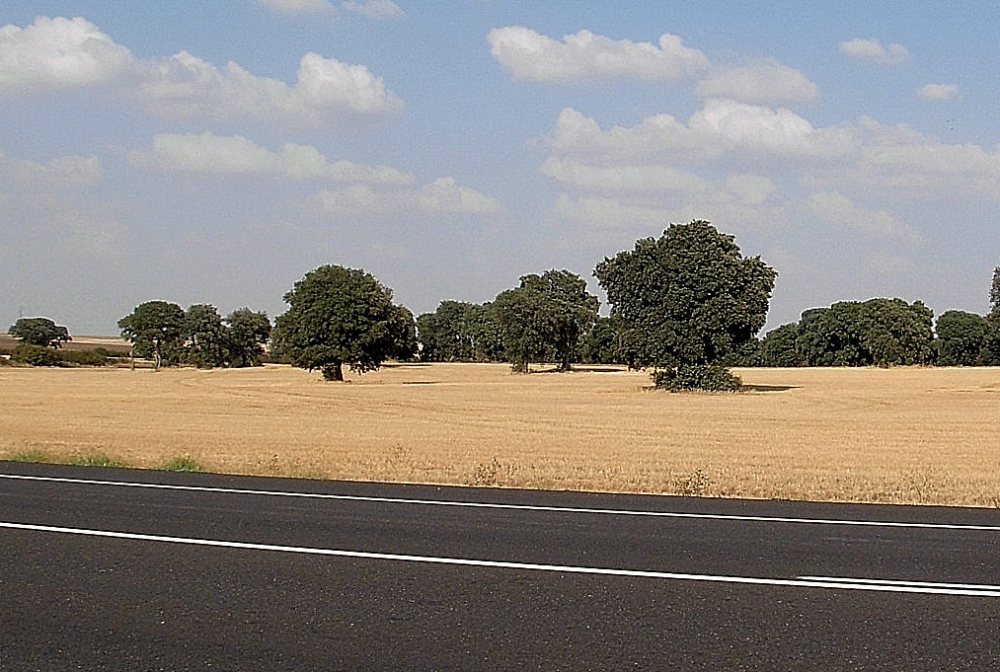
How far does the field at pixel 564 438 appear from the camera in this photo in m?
19.2

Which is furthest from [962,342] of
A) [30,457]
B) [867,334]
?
[30,457]

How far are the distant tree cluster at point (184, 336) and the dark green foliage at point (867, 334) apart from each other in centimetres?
6659

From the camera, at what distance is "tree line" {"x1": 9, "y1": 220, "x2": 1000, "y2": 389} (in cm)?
6462

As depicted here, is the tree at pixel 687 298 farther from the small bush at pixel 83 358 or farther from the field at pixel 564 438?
the small bush at pixel 83 358

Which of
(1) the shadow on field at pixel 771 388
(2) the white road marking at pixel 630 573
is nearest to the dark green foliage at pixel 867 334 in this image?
(1) the shadow on field at pixel 771 388

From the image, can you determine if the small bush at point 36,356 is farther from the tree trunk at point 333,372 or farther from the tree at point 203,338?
the tree trunk at point 333,372

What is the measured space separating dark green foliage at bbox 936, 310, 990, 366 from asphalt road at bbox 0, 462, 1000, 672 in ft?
474

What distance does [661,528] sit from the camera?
1191 cm

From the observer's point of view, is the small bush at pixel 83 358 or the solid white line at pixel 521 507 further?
the small bush at pixel 83 358

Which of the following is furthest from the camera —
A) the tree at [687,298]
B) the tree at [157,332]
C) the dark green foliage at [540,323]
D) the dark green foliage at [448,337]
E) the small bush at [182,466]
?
the dark green foliage at [448,337]

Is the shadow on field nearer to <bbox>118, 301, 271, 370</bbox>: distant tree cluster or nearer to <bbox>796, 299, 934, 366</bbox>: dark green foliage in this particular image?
<bbox>796, 299, 934, 366</bbox>: dark green foliage

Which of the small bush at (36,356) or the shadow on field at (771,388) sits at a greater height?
the small bush at (36,356)

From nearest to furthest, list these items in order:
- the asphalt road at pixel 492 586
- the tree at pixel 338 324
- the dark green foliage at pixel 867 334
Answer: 1. the asphalt road at pixel 492 586
2. the tree at pixel 338 324
3. the dark green foliage at pixel 867 334

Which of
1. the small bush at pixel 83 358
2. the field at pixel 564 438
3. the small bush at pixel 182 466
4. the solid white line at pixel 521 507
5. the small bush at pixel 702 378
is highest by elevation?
the small bush at pixel 83 358
